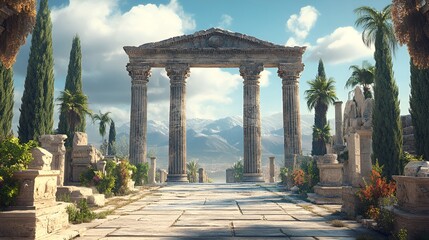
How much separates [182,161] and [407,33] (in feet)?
81.3

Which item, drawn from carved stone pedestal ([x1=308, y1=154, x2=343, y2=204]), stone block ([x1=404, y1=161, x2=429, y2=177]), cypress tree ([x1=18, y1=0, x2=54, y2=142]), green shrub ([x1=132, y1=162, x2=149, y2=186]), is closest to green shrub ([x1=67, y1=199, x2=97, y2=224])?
Result: stone block ([x1=404, y1=161, x2=429, y2=177])

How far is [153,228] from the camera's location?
8.18 meters

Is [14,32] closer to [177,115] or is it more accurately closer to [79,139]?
[79,139]

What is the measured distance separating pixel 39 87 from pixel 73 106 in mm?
2853

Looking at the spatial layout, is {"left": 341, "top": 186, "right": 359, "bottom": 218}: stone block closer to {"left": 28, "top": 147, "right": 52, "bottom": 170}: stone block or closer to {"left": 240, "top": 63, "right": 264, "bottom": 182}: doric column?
{"left": 28, "top": 147, "right": 52, "bottom": 170}: stone block

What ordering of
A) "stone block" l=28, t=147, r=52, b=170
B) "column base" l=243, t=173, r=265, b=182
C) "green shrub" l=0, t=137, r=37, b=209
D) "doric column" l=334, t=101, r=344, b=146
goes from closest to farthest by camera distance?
"green shrub" l=0, t=137, r=37, b=209 → "stone block" l=28, t=147, r=52, b=170 → "doric column" l=334, t=101, r=344, b=146 → "column base" l=243, t=173, r=265, b=182

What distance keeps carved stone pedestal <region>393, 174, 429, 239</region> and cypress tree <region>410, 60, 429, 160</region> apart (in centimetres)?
912

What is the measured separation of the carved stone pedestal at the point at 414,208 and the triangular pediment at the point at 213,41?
25899 millimetres

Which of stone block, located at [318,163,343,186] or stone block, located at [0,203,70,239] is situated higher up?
stone block, located at [318,163,343,186]

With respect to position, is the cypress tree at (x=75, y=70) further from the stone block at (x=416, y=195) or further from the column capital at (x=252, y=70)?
the stone block at (x=416, y=195)

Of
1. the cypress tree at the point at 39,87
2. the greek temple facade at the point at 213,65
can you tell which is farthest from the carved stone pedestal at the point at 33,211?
the greek temple facade at the point at 213,65

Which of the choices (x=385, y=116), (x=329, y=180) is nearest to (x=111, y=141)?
(x=385, y=116)

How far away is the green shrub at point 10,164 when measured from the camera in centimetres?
664

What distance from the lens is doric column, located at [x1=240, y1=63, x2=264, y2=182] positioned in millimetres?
31625
